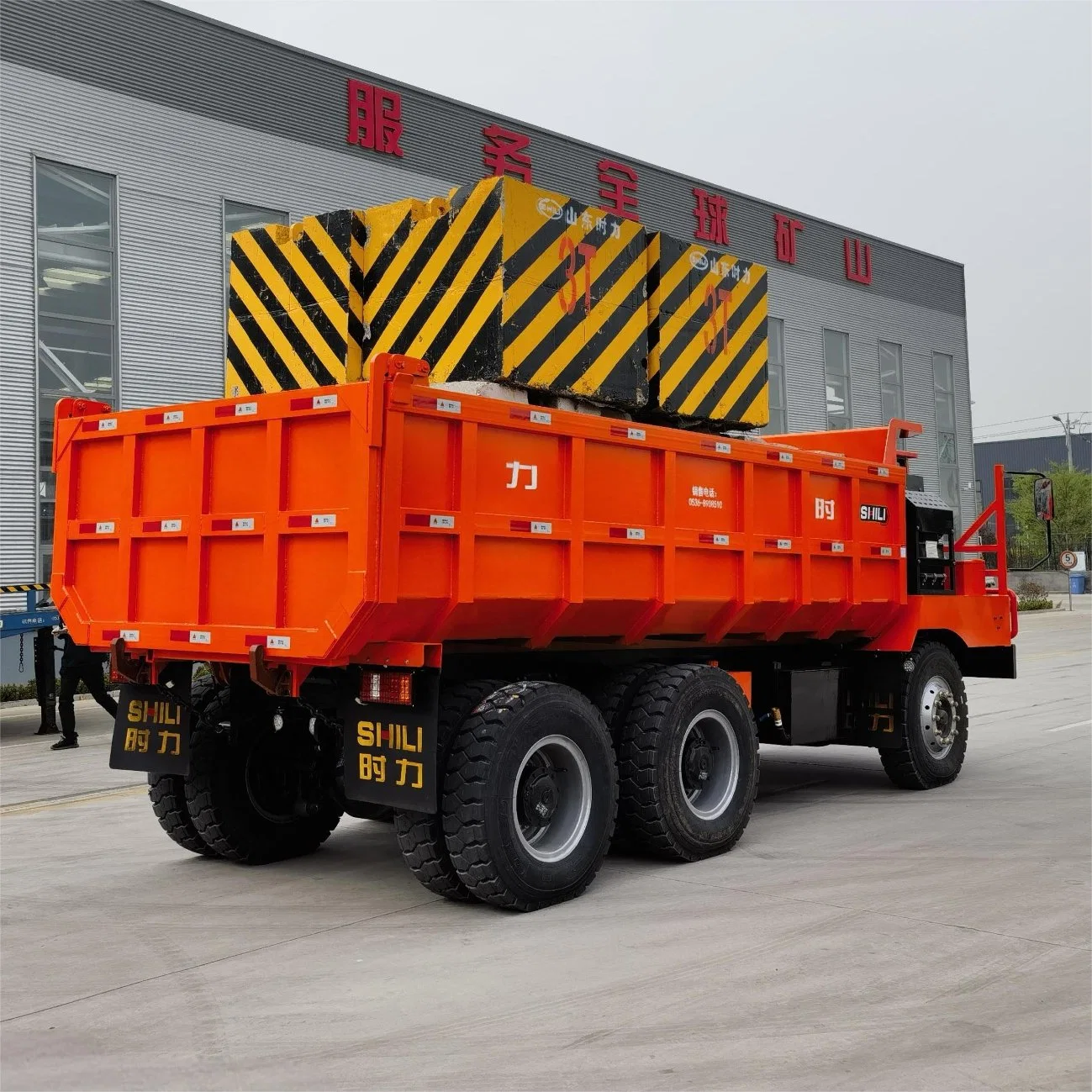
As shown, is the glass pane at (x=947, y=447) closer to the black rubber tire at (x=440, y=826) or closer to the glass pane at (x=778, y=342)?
the glass pane at (x=778, y=342)

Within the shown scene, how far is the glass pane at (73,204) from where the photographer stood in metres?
18.8

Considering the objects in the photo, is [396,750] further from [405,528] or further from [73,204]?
[73,204]

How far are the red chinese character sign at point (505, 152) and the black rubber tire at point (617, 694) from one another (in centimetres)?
2016

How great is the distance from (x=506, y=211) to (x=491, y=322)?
589 millimetres

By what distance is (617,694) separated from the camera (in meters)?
6.70

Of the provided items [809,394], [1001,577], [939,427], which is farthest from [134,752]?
[939,427]

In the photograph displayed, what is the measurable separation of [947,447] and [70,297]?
3002 centimetres

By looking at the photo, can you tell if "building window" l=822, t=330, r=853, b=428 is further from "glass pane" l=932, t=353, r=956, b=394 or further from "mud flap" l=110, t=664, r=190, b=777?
"mud flap" l=110, t=664, r=190, b=777

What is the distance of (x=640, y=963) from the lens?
16.2 feet

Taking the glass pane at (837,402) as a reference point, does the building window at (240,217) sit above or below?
above

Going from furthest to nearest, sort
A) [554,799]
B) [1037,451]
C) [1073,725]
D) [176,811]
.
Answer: [1037,451] → [1073,725] → [176,811] → [554,799]

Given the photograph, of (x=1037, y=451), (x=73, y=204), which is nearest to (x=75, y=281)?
(x=73, y=204)

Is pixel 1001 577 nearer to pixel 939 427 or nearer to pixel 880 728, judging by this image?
pixel 880 728

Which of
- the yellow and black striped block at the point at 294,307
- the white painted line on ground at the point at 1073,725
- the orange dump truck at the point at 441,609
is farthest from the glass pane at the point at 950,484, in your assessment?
the yellow and black striped block at the point at 294,307
